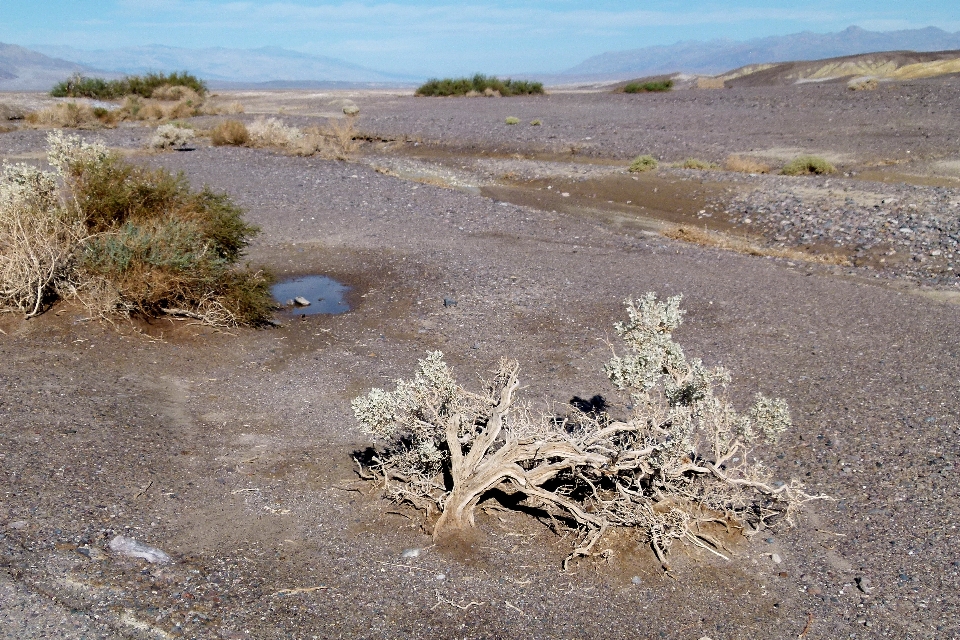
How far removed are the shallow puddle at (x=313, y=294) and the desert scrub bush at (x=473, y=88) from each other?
39503 millimetres

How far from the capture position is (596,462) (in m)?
4.62

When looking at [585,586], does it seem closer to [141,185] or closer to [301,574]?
[301,574]

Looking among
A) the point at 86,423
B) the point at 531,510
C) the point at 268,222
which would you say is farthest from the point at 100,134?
the point at 531,510

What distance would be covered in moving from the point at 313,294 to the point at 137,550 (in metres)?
5.69

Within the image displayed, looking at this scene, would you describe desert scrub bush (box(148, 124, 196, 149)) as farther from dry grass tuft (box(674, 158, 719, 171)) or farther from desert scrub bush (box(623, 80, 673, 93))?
desert scrub bush (box(623, 80, 673, 93))

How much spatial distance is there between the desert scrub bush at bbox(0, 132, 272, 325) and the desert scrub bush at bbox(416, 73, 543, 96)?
40693 millimetres

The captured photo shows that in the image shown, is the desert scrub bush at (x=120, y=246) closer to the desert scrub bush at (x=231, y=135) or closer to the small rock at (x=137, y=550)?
the small rock at (x=137, y=550)

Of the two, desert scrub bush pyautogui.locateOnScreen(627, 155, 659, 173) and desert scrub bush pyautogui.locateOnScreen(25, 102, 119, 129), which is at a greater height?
desert scrub bush pyautogui.locateOnScreen(25, 102, 119, 129)

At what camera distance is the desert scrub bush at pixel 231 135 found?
2345cm

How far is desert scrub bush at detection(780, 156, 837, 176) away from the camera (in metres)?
19.7

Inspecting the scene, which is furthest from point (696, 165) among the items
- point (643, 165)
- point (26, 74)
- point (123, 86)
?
point (26, 74)

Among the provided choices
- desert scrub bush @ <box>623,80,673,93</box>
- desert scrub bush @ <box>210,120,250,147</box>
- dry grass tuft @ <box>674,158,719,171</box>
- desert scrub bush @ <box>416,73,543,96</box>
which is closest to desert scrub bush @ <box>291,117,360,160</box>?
desert scrub bush @ <box>210,120,250,147</box>

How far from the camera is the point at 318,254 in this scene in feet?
37.2

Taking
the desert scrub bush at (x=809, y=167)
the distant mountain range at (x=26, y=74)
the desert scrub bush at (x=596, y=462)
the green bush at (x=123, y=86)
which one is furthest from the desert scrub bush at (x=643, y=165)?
the distant mountain range at (x=26, y=74)
